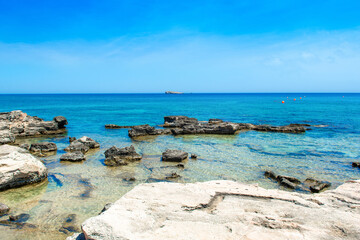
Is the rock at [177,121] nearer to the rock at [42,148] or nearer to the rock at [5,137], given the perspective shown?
the rock at [42,148]

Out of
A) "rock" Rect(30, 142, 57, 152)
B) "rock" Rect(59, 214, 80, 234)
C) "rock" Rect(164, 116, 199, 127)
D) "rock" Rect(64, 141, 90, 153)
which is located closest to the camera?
"rock" Rect(59, 214, 80, 234)

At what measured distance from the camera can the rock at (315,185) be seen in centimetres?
1140

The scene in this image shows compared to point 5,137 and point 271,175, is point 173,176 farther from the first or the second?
point 5,137

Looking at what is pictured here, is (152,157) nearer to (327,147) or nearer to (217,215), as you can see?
(217,215)

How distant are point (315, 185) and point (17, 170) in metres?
14.1

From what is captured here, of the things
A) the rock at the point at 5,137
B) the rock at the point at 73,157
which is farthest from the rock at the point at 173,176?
the rock at the point at 5,137

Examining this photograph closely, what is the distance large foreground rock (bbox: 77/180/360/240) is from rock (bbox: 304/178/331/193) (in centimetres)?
418

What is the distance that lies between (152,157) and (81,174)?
17.3 ft

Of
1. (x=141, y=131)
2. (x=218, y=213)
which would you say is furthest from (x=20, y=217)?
(x=141, y=131)

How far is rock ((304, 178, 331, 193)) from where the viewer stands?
11398 millimetres

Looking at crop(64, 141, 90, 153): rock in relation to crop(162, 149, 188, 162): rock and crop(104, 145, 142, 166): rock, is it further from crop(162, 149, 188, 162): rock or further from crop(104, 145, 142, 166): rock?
crop(162, 149, 188, 162): rock

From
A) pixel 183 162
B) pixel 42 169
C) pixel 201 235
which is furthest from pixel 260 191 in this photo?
pixel 42 169

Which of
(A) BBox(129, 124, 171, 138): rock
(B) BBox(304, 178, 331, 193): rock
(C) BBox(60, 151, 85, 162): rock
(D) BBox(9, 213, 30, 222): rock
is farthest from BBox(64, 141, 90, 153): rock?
(B) BBox(304, 178, 331, 193): rock

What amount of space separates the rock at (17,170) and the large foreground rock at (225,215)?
301 inches
